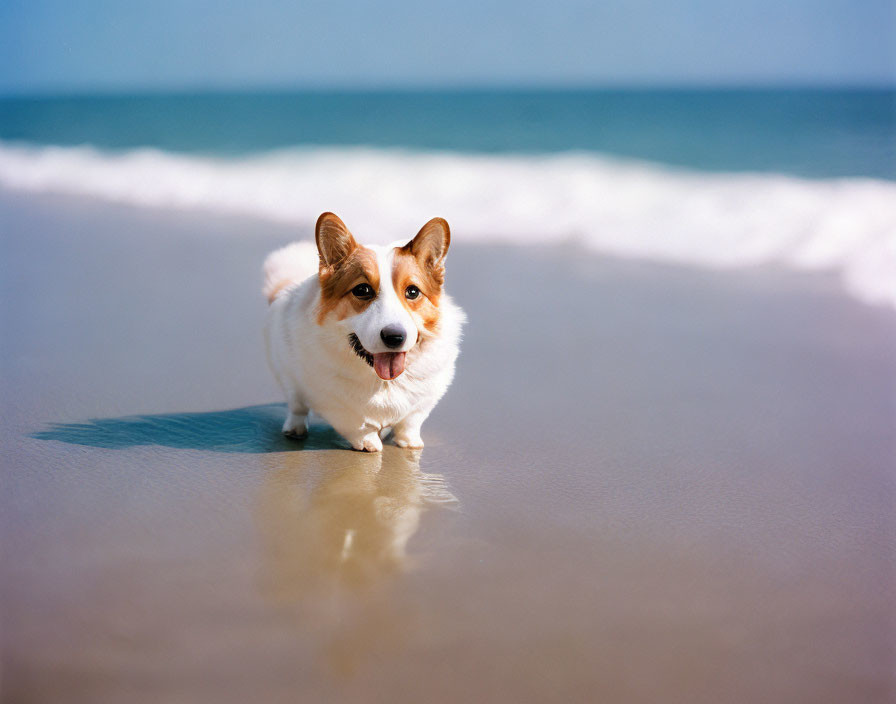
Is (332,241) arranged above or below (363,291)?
above

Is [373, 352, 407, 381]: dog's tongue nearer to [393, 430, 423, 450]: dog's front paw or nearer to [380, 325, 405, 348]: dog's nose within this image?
[380, 325, 405, 348]: dog's nose

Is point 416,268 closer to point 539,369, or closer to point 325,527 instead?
A: point 325,527

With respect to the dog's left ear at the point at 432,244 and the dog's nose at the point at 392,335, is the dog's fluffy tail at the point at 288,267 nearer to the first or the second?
the dog's left ear at the point at 432,244

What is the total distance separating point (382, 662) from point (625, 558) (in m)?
0.70

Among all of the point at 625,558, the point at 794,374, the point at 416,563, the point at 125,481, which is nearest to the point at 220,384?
the point at 125,481

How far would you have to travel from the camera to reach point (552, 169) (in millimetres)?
8805

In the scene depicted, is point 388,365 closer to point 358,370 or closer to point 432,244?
point 358,370

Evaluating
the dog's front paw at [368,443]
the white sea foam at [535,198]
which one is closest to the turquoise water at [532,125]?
the white sea foam at [535,198]

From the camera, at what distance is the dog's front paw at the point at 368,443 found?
2.74 m

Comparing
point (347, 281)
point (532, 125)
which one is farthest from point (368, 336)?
point (532, 125)

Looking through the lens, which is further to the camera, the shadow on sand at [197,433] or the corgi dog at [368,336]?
the shadow on sand at [197,433]

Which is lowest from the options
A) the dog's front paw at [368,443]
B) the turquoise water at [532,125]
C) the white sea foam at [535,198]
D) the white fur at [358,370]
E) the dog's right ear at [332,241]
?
the dog's front paw at [368,443]

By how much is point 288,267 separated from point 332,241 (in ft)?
1.98

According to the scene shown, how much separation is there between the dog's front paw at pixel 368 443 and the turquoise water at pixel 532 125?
219 inches
